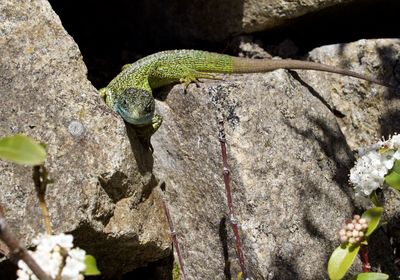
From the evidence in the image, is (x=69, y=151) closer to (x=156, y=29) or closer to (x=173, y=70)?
(x=173, y=70)

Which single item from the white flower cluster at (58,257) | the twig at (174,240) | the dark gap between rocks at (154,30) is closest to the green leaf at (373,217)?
the white flower cluster at (58,257)

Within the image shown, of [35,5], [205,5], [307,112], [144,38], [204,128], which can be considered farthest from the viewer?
[144,38]

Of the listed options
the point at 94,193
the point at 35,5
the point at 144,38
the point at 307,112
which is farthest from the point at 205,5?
the point at 94,193

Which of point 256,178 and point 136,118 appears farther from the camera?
point 256,178

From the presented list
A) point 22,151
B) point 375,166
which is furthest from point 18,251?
point 375,166

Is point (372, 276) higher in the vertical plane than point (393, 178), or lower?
lower

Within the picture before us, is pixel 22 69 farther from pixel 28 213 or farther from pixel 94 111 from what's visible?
pixel 28 213

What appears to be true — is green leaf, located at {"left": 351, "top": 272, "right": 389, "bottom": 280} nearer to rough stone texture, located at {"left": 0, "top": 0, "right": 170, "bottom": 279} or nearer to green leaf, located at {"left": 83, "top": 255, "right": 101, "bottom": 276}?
green leaf, located at {"left": 83, "top": 255, "right": 101, "bottom": 276}
